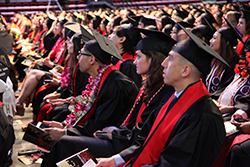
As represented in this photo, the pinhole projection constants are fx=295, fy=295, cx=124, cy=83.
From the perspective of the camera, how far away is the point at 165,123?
1825 millimetres

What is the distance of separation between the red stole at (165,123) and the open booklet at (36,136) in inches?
42.4

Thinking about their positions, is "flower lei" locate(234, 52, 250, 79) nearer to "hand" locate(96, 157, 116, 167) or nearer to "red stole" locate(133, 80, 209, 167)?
"red stole" locate(133, 80, 209, 167)

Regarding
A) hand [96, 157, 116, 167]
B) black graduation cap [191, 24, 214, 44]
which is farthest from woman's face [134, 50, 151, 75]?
black graduation cap [191, 24, 214, 44]

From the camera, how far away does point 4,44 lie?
10.5 ft

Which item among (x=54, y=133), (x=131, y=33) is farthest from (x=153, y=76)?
(x=131, y=33)

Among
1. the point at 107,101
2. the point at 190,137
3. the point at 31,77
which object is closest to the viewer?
the point at 190,137

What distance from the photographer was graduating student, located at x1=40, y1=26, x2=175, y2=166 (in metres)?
2.38

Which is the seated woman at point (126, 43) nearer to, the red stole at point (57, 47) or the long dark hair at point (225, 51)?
the long dark hair at point (225, 51)

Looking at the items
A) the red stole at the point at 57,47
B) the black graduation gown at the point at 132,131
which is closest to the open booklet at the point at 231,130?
the black graduation gown at the point at 132,131

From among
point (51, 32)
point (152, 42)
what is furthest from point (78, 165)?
point (51, 32)

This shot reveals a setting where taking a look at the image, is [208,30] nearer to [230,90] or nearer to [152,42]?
[230,90]

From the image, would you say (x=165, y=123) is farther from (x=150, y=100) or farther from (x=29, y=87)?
(x=29, y=87)

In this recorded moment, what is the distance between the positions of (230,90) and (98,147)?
5.00 feet

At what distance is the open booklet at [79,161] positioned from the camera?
1.93m
